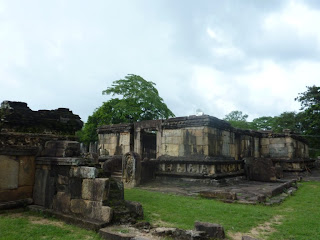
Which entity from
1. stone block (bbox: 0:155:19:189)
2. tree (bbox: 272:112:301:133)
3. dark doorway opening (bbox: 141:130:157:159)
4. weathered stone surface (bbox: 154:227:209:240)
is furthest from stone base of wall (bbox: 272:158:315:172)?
tree (bbox: 272:112:301:133)

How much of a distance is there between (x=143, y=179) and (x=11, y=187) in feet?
20.5

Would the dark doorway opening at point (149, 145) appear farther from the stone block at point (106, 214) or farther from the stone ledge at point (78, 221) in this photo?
the stone block at point (106, 214)

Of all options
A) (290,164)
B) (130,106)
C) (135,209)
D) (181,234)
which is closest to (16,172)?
(135,209)

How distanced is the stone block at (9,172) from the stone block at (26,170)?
0.09 m

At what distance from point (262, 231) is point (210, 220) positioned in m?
1.03

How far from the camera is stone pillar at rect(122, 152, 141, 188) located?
10758 mm

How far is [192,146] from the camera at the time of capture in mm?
11570

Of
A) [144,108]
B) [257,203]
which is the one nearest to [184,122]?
[257,203]

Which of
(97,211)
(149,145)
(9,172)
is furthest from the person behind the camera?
(149,145)

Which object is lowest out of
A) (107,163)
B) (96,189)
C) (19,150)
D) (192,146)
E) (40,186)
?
(40,186)

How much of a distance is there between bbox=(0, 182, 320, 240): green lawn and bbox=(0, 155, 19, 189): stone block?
0.66 m

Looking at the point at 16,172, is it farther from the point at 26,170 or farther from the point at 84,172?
the point at 84,172

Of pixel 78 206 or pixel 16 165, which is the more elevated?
pixel 16 165

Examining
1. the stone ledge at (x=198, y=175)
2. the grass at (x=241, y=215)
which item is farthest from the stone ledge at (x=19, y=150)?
the stone ledge at (x=198, y=175)
